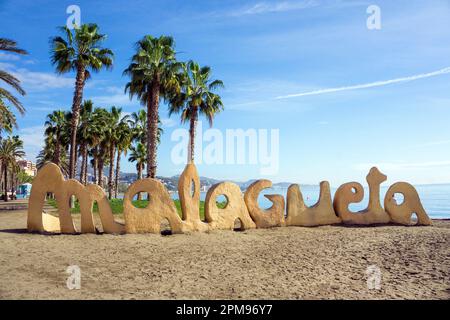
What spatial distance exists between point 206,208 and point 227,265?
4.86 meters

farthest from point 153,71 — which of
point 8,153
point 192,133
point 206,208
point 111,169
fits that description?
point 8,153

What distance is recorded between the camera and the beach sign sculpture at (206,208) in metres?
12.6

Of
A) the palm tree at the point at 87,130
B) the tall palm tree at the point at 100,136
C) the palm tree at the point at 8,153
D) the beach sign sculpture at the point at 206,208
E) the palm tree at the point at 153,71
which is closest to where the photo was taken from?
the beach sign sculpture at the point at 206,208

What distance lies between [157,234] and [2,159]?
43.1m

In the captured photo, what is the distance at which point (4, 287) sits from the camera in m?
7.04

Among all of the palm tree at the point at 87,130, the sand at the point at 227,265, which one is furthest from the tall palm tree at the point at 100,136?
the sand at the point at 227,265

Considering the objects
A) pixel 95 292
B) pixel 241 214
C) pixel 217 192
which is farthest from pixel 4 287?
pixel 241 214

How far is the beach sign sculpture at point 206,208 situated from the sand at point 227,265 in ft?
2.22

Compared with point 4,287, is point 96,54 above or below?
above

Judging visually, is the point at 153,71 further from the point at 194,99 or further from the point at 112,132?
the point at 112,132

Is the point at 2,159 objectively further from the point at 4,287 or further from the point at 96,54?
the point at 4,287

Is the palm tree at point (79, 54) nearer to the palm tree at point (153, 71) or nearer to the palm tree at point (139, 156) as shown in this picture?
the palm tree at point (153, 71)
